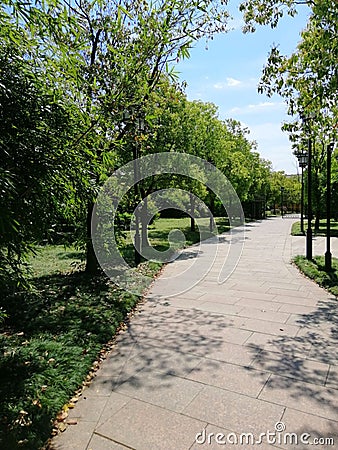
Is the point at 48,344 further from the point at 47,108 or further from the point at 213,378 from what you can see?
the point at 47,108

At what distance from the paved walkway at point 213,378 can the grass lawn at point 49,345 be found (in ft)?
0.64

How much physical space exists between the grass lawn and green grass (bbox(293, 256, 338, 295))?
401 cm

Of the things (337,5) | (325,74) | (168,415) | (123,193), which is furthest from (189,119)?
(168,415)

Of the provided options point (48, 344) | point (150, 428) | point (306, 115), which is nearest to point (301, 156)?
point (306, 115)

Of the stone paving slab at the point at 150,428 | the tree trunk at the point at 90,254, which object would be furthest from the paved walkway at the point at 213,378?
the tree trunk at the point at 90,254

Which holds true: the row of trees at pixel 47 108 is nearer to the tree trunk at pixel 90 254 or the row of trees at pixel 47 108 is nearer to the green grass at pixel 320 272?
the tree trunk at pixel 90 254

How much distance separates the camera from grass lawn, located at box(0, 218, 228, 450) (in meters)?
2.64

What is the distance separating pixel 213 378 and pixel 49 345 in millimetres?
1833

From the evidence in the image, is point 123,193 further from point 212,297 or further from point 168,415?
point 168,415

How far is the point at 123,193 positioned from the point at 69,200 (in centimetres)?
457

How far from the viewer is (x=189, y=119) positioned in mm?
13664

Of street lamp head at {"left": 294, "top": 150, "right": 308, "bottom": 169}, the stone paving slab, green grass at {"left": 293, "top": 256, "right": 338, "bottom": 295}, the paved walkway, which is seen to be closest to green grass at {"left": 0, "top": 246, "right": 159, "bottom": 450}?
the paved walkway

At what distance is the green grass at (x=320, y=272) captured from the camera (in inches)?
281

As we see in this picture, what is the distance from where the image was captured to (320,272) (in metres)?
8.08
